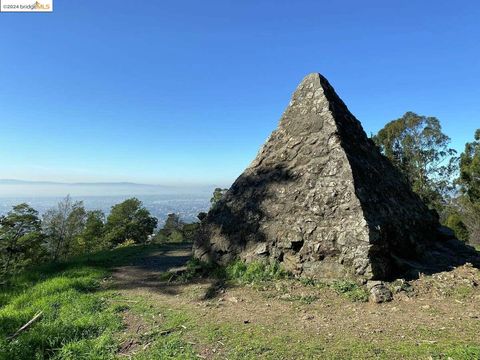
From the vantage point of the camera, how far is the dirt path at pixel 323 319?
4711 mm

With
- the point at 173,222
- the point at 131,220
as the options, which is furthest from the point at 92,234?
the point at 173,222

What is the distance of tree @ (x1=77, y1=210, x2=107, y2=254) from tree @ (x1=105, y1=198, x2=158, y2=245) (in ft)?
3.86

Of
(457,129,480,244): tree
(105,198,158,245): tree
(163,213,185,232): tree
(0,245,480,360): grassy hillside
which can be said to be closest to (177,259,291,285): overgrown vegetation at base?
(0,245,480,360): grassy hillside

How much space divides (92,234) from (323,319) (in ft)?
153

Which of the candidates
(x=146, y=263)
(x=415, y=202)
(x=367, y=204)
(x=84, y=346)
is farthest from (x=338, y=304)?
(x=146, y=263)

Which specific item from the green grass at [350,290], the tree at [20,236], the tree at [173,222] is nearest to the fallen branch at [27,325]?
the green grass at [350,290]

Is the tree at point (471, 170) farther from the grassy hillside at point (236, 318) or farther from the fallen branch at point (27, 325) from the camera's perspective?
the fallen branch at point (27, 325)

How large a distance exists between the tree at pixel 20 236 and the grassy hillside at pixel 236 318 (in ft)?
69.9

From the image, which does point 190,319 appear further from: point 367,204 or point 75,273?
point 75,273

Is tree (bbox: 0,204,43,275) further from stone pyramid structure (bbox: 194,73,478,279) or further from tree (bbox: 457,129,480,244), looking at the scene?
tree (bbox: 457,129,480,244)

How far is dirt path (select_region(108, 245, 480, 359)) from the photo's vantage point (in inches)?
185

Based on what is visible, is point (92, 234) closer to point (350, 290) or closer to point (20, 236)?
point (20, 236)

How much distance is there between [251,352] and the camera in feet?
15.5

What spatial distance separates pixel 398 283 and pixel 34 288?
8850mm
